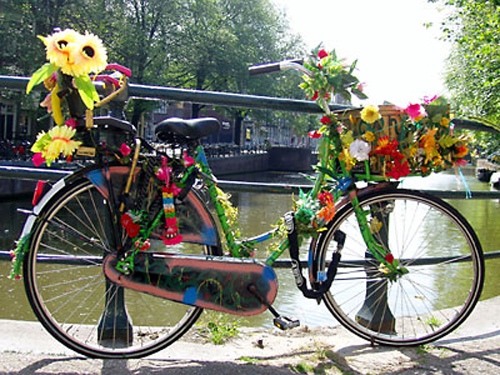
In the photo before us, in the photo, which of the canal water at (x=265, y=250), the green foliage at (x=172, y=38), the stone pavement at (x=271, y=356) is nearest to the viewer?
the stone pavement at (x=271, y=356)

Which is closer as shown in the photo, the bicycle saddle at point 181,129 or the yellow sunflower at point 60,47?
the yellow sunflower at point 60,47

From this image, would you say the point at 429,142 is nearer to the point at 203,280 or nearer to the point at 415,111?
the point at 415,111

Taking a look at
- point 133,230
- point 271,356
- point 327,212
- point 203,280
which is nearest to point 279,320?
point 271,356

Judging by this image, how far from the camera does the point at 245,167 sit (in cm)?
4322

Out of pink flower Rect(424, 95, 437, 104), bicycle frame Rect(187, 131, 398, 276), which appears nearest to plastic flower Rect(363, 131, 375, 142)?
bicycle frame Rect(187, 131, 398, 276)

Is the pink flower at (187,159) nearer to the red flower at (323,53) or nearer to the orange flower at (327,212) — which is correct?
the orange flower at (327,212)

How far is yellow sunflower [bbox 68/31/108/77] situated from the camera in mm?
2135

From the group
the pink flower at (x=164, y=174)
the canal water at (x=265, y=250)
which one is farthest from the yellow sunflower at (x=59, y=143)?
the canal water at (x=265, y=250)

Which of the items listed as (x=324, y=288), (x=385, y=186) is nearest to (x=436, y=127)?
(x=385, y=186)

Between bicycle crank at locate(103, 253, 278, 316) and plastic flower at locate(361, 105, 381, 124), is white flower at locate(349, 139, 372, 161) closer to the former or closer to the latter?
plastic flower at locate(361, 105, 381, 124)

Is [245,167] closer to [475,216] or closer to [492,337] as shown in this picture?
[475,216]

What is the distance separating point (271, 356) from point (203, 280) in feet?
1.45

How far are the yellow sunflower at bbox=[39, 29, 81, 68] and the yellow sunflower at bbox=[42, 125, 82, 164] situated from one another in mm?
244

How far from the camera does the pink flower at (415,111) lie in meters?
2.47
